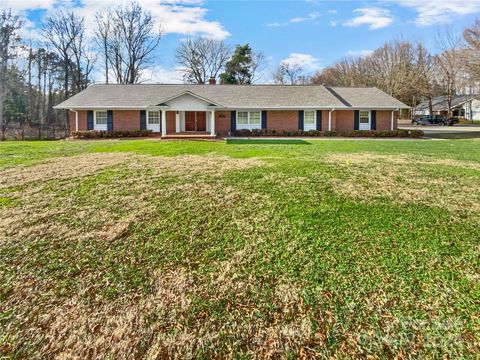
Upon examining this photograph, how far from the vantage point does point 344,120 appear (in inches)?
969

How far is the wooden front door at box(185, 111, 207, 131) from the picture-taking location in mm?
23734

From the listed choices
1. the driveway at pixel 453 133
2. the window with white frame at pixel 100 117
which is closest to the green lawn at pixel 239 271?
the window with white frame at pixel 100 117

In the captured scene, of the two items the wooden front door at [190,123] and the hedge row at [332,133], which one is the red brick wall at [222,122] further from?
the wooden front door at [190,123]

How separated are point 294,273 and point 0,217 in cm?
456

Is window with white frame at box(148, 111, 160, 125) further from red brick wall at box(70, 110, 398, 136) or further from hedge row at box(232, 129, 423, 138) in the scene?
hedge row at box(232, 129, 423, 138)

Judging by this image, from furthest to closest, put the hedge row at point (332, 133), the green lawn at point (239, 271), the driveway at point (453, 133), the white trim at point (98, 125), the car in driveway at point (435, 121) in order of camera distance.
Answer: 1. the car in driveway at point (435, 121)
2. the driveway at point (453, 133)
3. the white trim at point (98, 125)
4. the hedge row at point (332, 133)
5. the green lawn at point (239, 271)

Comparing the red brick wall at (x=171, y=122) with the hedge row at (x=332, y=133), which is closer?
the hedge row at (x=332, y=133)

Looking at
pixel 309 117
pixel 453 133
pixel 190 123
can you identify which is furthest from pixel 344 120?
pixel 190 123

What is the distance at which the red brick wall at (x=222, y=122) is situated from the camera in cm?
2391

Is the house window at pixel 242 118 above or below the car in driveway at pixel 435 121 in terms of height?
below

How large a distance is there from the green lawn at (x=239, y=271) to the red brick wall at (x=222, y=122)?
58.4 ft

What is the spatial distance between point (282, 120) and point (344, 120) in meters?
4.93

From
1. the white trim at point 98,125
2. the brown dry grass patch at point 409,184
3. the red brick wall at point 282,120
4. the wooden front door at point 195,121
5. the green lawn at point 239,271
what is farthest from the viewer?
the red brick wall at point 282,120

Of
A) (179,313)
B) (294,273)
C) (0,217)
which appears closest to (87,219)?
(0,217)
